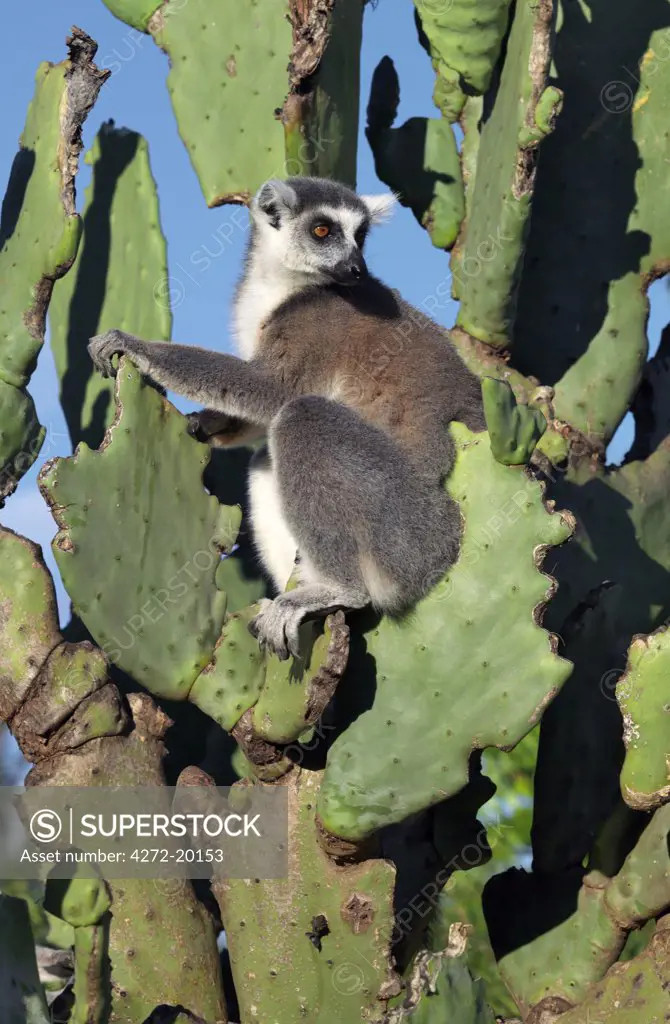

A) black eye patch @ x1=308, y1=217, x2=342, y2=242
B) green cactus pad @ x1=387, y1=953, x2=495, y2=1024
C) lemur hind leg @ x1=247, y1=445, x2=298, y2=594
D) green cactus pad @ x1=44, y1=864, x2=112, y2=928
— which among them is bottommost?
green cactus pad @ x1=387, y1=953, x2=495, y2=1024

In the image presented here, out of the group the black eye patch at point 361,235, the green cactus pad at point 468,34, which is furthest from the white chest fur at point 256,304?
the green cactus pad at point 468,34

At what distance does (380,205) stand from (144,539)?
2.00 metres

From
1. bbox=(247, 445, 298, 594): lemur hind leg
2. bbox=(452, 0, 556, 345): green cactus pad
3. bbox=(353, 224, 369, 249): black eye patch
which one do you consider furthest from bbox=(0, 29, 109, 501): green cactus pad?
bbox=(452, 0, 556, 345): green cactus pad

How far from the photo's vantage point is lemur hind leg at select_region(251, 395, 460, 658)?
3812 millimetres

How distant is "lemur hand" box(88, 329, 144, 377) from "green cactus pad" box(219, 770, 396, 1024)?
4.71 feet

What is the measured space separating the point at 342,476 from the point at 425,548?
14.5 inches

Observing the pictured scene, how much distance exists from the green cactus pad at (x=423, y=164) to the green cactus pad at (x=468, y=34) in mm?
374

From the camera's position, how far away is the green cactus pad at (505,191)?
13.8 ft

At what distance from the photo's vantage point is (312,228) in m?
4.72

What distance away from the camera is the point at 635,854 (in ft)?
12.7

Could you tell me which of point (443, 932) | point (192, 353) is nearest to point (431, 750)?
point (443, 932)

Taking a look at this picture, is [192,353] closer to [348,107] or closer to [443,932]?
[348,107]

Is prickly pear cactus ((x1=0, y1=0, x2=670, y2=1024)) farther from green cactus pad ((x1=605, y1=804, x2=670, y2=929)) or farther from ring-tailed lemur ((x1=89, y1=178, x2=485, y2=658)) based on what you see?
ring-tailed lemur ((x1=89, y1=178, x2=485, y2=658))

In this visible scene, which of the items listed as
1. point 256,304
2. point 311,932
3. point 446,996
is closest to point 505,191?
point 256,304
